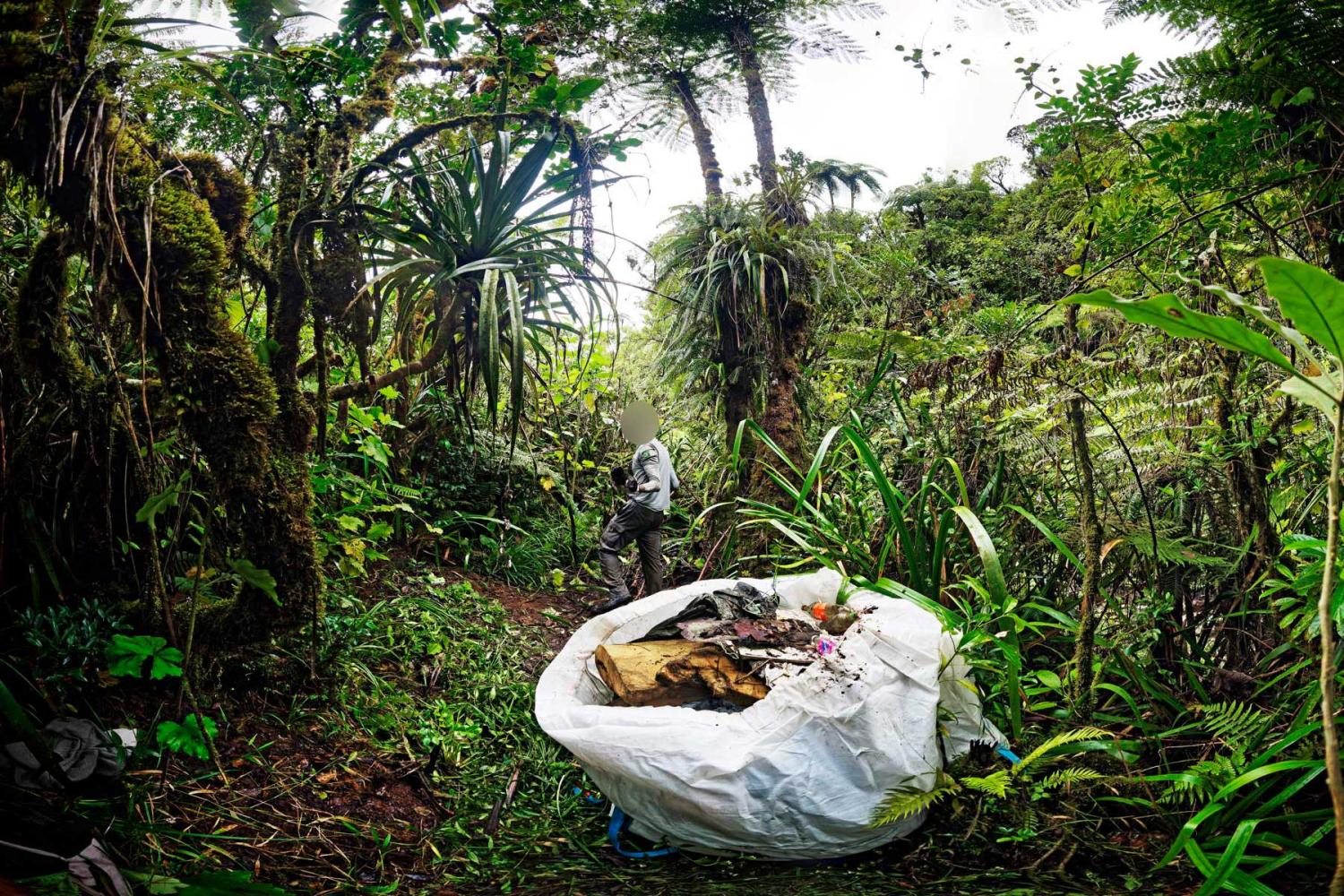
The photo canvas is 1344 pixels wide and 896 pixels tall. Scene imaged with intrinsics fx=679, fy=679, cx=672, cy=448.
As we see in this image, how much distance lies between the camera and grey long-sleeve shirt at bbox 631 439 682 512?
371cm

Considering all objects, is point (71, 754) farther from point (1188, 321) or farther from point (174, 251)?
point (1188, 321)

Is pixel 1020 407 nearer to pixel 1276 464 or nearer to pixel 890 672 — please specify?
pixel 1276 464

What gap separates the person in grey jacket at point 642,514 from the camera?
3.71 m

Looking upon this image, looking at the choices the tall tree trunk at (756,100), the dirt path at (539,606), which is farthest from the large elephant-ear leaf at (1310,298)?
the tall tree trunk at (756,100)

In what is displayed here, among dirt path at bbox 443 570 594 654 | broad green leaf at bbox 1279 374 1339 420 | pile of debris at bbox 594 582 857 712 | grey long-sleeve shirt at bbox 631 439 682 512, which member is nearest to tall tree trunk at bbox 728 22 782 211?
grey long-sleeve shirt at bbox 631 439 682 512

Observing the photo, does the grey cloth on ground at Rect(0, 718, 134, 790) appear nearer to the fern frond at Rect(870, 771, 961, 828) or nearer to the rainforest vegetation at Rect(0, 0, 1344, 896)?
the rainforest vegetation at Rect(0, 0, 1344, 896)

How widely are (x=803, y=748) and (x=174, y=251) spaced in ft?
6.51

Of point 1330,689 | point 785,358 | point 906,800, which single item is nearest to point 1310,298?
point 1330,689

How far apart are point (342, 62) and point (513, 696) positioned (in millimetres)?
2296

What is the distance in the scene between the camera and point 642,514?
3.72m

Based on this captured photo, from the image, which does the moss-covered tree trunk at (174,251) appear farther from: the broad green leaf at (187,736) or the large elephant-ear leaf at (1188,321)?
the large elephant-ear leaf at (1188,321)

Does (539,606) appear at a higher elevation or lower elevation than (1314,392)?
lower

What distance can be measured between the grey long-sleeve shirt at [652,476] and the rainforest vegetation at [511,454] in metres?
0.80

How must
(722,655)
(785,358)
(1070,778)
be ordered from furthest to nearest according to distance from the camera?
(785,358) < (722,655) < (1070,778)
